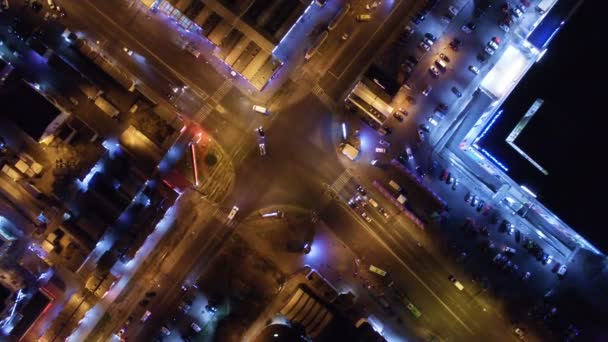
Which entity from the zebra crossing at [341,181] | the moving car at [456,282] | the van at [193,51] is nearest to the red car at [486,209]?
the moving car at [456,282]

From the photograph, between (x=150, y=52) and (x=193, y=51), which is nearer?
(x=193, y=51)

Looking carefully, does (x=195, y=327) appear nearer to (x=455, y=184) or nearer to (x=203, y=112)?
(x=203, y=112)

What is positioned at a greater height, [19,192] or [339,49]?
[339,49]

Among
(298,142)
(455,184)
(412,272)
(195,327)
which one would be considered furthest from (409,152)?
(195,327)

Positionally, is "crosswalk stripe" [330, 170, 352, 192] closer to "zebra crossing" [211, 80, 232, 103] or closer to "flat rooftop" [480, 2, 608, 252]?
"zebra crossing" [211, 80, 232, 103]

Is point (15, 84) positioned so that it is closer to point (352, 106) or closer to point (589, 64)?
point (352, 106)

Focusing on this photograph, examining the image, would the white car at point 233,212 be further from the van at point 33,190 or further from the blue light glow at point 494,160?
the blue light glow at point 494,160

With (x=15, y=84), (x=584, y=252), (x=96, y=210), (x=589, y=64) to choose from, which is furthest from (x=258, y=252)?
(x=589, y=64)

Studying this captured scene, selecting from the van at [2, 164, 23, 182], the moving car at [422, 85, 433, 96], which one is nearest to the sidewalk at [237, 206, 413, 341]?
the moving car at [422, 85, 433, 96]
